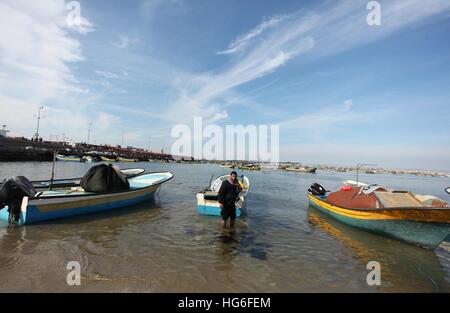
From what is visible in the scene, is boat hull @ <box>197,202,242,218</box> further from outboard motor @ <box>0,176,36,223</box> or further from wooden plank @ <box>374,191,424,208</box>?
outboard motor @ <box>0,176,36,223</box>

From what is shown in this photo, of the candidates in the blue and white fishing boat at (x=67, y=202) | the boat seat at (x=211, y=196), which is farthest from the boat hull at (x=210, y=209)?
the blue and white fishing boat at (x=67, y=202)

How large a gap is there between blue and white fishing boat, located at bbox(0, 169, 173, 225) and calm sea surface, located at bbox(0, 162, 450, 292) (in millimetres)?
432

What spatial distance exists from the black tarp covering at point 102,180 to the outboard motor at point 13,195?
10.4 feet

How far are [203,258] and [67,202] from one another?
7237 millimetres

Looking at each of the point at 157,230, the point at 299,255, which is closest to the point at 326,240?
the point at 299,255

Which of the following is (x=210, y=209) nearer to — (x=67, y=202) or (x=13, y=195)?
(x=67, y=202)

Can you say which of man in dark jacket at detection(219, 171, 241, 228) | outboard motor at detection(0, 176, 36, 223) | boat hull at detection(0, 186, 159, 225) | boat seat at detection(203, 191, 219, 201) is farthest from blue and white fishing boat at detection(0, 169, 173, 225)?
man in dark jacket at detection(219, 171, 241, 228)

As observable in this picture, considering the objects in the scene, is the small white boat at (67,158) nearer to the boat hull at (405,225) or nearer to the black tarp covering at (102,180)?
the black tarp covering at (102,180)

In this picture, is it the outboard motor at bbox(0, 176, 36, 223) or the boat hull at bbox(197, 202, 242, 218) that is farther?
the boat hull at bbox(197, 202, 242, 218)

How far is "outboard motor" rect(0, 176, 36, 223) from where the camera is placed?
875cm

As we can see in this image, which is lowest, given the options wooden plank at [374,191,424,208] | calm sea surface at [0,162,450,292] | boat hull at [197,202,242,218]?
calm sea surface at [0,162,450,292]

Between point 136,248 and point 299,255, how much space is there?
5305 mm

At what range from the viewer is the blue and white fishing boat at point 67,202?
9.15 m
